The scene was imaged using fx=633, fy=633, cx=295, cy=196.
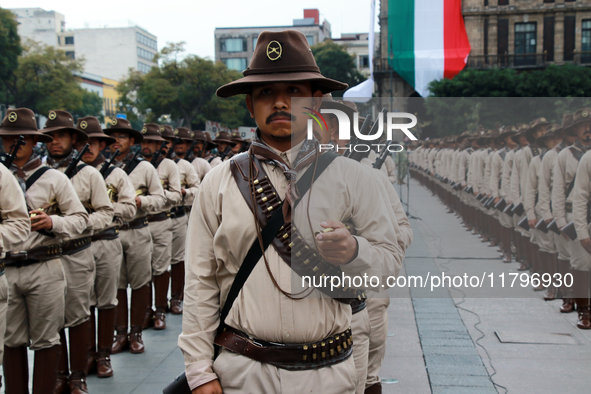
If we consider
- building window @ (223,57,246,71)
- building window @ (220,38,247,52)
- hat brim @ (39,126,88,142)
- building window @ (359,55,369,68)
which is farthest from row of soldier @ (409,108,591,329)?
building window @ (359,55,369,68)

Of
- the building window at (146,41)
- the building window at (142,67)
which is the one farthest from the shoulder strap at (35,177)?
the building window at (146,41)

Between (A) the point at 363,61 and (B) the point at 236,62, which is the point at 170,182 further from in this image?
(A) the point at 363,61

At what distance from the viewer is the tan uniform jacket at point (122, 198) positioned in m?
6.40

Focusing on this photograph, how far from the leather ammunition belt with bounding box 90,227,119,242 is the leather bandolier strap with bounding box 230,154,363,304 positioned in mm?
3850

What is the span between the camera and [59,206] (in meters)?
5.07

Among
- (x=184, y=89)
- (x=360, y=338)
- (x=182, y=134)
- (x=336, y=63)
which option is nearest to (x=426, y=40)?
(x=360, y=338)

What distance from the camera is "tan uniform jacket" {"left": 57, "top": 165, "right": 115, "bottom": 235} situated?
5719mm

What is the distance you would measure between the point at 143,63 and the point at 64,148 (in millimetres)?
109081

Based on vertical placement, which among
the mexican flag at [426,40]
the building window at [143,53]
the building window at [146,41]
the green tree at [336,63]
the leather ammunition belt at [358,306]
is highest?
the building window at [146,41]

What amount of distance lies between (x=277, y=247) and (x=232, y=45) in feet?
346

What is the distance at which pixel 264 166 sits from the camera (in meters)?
2.70

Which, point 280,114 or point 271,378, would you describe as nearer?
point 271,378

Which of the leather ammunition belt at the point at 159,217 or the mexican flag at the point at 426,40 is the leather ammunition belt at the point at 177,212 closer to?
the leather ammunition belt at the point at 159,217

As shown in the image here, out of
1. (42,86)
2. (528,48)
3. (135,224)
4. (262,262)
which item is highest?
(528,48)
